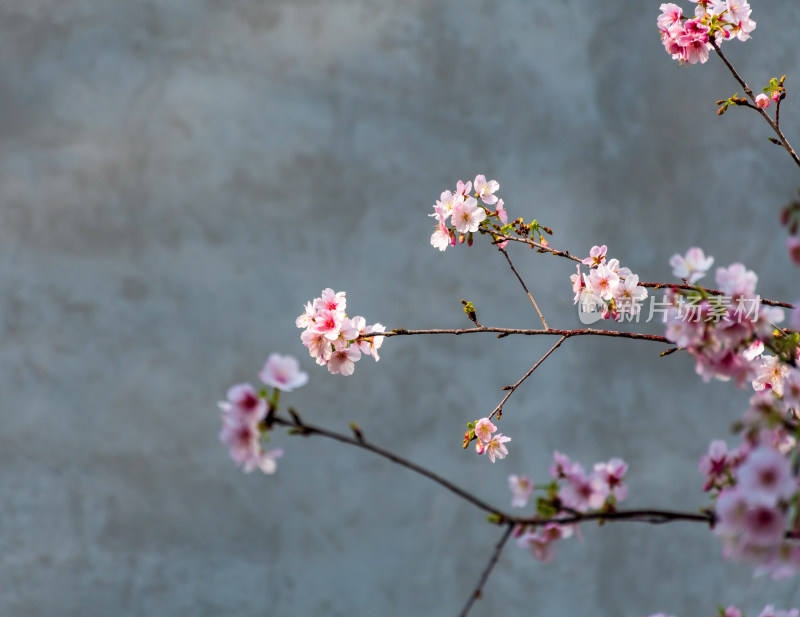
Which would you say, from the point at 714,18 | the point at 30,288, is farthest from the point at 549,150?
the point at 30,288

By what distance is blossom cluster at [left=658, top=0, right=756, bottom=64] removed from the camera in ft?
5.93

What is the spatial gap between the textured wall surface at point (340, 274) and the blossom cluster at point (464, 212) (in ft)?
7.33

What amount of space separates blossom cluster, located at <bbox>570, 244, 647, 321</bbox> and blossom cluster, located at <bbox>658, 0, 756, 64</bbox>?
1.75ft

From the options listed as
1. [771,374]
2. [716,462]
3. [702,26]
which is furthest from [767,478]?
[702,26]

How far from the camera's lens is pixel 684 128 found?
4586 mm

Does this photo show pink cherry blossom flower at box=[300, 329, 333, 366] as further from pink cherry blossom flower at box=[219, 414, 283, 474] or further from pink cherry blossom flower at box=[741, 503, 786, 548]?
pink cherry blossom flower at box=[741, 503, 786, 548]

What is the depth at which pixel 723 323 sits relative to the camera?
1.09 m

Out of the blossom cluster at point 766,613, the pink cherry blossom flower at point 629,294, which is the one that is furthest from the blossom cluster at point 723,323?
the pink cherry blossom flower at point 629,294

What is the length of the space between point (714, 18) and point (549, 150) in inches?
106

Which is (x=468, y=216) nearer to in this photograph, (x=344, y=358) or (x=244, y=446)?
(x=344, y=358)

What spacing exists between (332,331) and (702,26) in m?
1.16

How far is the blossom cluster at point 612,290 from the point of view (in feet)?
6.04

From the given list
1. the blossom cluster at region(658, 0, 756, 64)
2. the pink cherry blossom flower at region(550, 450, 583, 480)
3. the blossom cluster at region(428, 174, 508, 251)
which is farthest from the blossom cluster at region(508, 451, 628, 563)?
the blossom cluster at region(658, 0, 756, 64)

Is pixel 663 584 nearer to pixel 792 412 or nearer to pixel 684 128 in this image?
pixel 684 128
